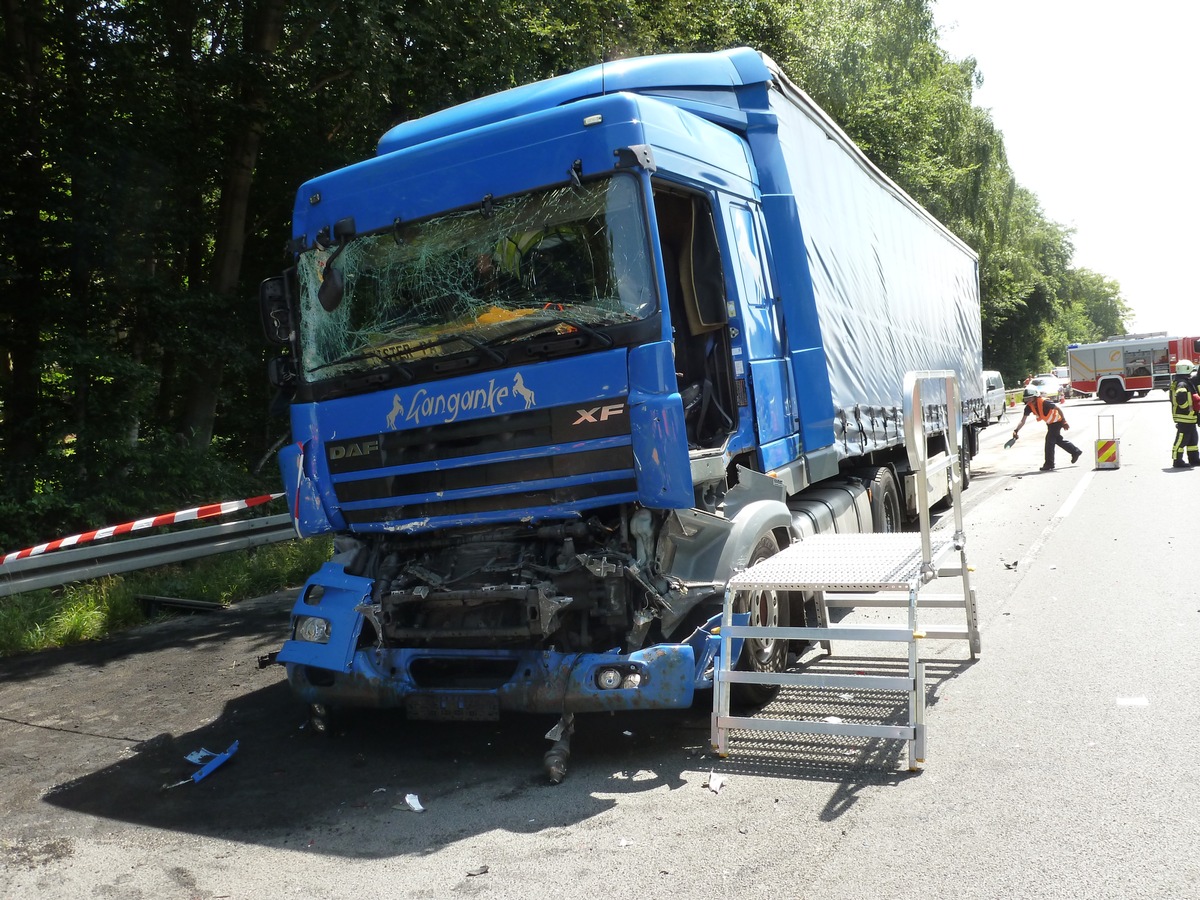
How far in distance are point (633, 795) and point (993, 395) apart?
1587 centimetres

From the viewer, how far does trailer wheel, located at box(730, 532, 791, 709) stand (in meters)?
5.44

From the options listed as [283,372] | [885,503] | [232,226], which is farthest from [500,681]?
[232,226]

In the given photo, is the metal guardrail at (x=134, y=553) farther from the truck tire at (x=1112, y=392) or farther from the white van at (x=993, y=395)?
the truck tire at (x=1112, y=392)

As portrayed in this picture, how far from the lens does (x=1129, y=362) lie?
4466 cm

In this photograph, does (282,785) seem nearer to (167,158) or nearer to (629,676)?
(629,676)

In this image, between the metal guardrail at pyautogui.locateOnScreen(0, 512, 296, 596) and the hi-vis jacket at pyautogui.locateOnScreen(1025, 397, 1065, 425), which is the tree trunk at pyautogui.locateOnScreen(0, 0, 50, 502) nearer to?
the metal guardrail at pyautogui.locateOnScreen(0, 512, 296, 596)

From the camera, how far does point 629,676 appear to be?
16.1 ft

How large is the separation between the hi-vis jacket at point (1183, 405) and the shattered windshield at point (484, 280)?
15.1m

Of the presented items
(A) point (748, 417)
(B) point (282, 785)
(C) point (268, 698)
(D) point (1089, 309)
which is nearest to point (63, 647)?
(C) point (268, 698)

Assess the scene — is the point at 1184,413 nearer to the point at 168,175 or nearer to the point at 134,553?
the point at 168,175

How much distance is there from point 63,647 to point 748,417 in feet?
19.7

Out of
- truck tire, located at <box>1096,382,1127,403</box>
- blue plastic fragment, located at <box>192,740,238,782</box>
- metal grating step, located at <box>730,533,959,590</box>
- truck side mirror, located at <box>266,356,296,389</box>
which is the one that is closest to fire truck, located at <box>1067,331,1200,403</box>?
truck tire, located at <box>1096,382,1127,403</box>

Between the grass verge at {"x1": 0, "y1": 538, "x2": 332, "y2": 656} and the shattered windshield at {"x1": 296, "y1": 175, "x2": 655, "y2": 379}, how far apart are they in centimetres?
420

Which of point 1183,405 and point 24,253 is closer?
point 24,253
